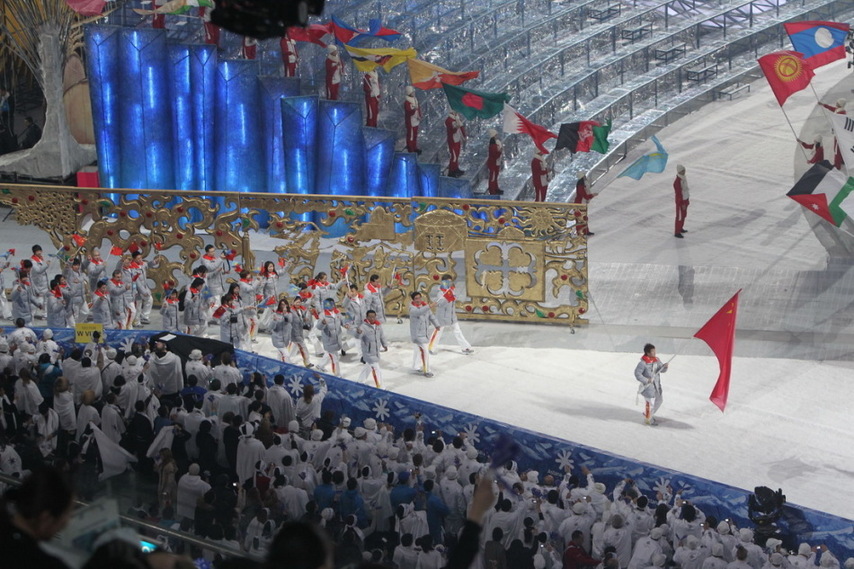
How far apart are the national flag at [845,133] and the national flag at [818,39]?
1.82 meters

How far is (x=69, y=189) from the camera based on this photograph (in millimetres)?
23609

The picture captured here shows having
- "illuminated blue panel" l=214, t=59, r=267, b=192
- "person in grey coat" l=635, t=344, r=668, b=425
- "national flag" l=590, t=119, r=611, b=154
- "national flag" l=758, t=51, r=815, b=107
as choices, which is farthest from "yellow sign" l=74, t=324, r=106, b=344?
"national flag" l=758, t=51, r=815, b=107

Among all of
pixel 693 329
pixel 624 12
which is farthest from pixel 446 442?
pixel 624 12

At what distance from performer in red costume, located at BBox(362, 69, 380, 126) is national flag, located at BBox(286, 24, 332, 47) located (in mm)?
1183

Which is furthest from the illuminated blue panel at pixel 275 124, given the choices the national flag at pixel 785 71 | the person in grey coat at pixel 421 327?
the national flag at pixel 785 71

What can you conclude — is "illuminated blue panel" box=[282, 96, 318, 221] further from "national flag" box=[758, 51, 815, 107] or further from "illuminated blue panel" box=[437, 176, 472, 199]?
"national flag" box=[758, 51, 815, 107]

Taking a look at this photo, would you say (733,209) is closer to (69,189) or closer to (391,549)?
(69,189)

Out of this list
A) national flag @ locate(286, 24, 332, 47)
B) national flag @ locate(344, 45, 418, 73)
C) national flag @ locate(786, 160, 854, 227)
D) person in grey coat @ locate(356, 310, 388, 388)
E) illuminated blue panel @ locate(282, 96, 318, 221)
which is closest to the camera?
person in grey coat @ locate(356, 310, 388, 388)

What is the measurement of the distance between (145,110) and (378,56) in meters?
5.20

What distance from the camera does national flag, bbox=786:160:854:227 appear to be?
67.9ft

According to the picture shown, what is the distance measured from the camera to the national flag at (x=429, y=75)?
78.8 ft

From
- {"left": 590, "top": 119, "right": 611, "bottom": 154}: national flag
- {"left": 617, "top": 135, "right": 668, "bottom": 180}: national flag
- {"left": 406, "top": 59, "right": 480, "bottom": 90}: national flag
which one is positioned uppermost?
{"left": 406, "top": 59, "right": 480, "bottom": 90}: national flag

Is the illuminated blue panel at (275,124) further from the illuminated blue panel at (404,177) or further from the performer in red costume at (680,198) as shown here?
the performer in red costume at (680,198)

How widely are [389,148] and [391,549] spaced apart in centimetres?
1290
